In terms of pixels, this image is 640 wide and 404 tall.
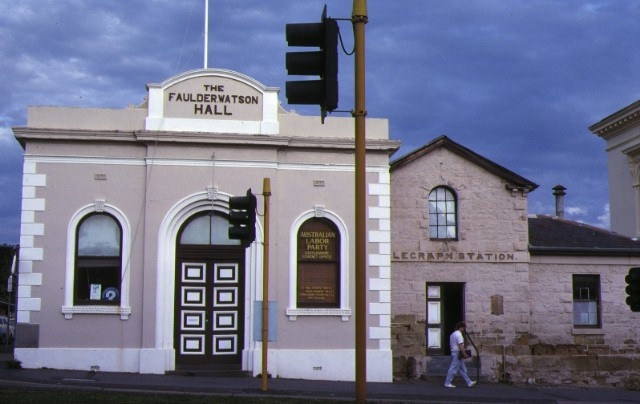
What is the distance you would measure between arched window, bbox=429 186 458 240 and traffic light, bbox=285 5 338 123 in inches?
579

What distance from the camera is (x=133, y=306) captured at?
20.5 metres

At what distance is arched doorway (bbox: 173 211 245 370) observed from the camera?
20906mm

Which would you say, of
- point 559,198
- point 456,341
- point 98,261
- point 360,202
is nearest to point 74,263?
point 98,261

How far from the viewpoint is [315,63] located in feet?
29.6

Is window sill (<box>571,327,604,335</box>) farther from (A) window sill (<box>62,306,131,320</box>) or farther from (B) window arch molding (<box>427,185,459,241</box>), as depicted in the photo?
(A) window sill (<box>62,306,131,320</box>)

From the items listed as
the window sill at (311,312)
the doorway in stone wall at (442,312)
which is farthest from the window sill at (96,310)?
the doorway in stone wall at (442,312)

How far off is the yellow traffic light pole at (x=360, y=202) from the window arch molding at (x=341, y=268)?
466 inches

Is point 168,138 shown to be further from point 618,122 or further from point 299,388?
point 618,122

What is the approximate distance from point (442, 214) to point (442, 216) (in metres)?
0.05

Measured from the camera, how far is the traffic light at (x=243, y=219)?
1609 cm

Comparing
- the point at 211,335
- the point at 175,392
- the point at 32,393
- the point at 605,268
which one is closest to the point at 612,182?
the point at 605,268

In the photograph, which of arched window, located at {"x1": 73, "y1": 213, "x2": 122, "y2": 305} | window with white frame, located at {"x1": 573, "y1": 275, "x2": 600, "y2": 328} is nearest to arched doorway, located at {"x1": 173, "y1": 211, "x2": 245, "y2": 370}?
arched window, located at {"x1": 73, "y1": 213, "x2": 122, "y2": 305}

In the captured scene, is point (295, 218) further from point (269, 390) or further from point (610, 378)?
point (610, 378)

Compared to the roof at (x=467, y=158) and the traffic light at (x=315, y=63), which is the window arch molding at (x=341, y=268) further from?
the traffic light at (x=315, y=63)
